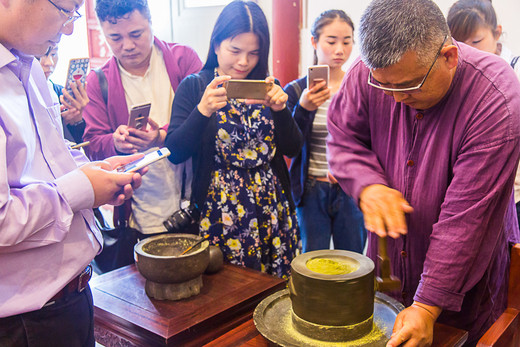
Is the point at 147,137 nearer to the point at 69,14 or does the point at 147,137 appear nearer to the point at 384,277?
the point at 69,14

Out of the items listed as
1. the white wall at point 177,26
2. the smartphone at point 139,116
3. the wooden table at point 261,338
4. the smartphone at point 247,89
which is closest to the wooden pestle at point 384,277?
the wooden table at point 261,338

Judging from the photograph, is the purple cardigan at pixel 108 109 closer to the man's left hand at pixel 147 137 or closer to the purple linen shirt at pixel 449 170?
the man's left hand at pixel 147 137

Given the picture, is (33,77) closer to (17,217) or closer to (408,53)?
(17,217)

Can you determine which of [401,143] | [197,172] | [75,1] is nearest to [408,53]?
[401,143]

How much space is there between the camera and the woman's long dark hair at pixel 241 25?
2088 millimetres

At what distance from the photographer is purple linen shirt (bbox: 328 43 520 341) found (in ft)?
3.83

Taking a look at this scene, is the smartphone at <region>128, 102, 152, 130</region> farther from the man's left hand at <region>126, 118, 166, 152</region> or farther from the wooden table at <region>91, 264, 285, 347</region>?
the wooden table at <region>91, 264, 285, 347</region>

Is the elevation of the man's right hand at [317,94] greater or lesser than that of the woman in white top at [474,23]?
lesser

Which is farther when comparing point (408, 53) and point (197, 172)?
point (197, 172)

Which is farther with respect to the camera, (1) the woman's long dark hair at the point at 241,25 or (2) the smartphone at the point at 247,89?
(1) the woman's long dark hair at the point at 241,25

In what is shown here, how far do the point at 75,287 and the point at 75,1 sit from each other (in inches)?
29.1

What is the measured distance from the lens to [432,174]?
130 centimetres

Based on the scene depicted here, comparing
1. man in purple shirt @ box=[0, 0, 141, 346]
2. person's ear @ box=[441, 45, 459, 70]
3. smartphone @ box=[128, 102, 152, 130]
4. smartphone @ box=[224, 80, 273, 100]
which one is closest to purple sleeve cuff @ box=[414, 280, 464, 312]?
person's ear @ box=[441, 45, 459, 70]

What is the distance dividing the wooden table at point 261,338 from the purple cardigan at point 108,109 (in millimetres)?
1166
